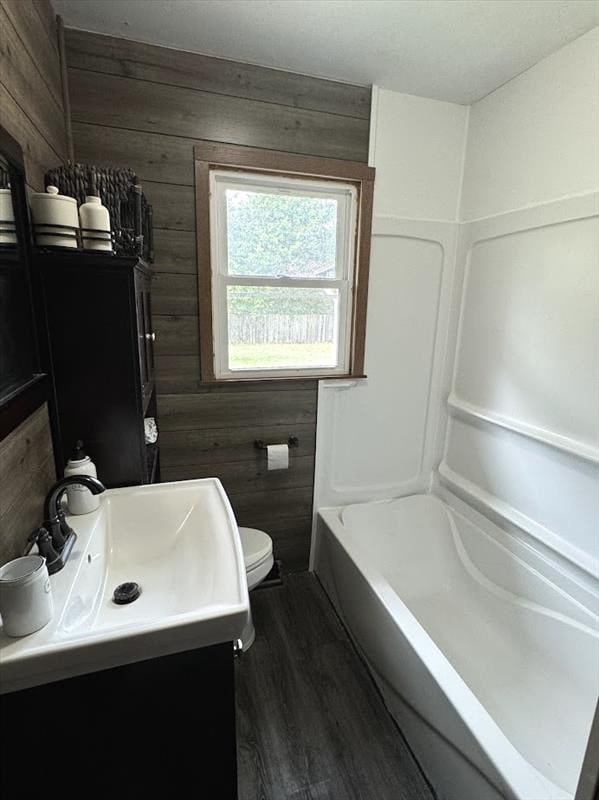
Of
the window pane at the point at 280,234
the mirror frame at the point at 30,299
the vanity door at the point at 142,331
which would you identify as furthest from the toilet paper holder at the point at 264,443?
the mirror frame at the point at 30,299

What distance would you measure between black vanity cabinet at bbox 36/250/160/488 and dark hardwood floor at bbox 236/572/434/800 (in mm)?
1046

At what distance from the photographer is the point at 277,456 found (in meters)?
2.11

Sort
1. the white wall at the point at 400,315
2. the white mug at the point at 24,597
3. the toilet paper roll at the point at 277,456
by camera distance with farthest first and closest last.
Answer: the toilet paper roll at the point at 277,456 < the white wall at the point at 400,315 < the white mug at the point at 24,597

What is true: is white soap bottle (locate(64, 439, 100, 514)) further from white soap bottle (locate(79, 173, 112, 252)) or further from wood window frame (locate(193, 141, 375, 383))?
wood window frame (locate(193, 141, 375, 383))

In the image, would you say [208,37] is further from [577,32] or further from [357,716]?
[357,716]

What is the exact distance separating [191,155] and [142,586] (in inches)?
65.6

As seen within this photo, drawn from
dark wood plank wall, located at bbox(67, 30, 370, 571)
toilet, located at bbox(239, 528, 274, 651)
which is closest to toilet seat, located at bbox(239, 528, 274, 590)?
toilet, located at bbox(239, 528, 274, 651)

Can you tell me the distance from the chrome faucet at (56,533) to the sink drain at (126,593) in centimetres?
16

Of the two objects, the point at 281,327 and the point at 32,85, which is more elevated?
the point at 32,85

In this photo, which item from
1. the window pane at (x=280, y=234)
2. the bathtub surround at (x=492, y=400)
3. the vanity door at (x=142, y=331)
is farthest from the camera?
the window pane at (x=280, y=234)

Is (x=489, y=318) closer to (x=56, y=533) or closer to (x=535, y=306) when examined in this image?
(x=535, y=306)

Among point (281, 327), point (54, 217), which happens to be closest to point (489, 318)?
point (281, 327)

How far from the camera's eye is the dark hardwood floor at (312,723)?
4.47ft

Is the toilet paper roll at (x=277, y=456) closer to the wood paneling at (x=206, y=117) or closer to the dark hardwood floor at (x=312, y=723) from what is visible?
the dark hardwood floor at (x=312, y=723)
